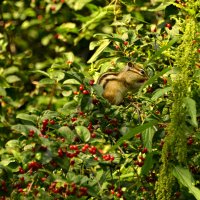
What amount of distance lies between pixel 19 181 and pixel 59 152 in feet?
0.88

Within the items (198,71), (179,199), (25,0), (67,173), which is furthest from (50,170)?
(25,0)

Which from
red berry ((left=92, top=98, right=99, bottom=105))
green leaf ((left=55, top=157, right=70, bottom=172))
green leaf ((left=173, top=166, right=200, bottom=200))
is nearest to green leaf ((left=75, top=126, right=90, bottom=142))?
green leaf ((left=55, top=157, right=70, bottom=172))

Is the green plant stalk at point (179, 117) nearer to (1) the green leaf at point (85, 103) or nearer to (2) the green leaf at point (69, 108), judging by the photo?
(1) the green leaf at point (85, 103)

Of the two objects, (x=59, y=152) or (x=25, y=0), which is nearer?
(x=59, y=152)

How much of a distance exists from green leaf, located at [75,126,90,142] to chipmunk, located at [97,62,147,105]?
66cm

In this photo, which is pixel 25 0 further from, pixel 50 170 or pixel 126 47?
pixel 50 170

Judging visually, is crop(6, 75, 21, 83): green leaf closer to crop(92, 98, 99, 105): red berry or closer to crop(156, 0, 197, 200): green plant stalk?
crop(92, 98, 99, 105): red berry

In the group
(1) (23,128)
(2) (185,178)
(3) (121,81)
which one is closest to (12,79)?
(3) (121,81)

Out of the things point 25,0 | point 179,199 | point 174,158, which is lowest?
point 179,199

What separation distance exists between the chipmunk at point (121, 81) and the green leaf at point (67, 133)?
69 cm

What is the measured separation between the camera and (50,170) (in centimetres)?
348

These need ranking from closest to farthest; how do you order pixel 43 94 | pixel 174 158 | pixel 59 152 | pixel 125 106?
1. pixel 174 158
2. pixel 59 152
3. pixel 125 106
4. pixel 43 94

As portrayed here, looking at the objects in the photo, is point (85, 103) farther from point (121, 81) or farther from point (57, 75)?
point (121, 81)

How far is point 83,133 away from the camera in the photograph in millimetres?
3480
